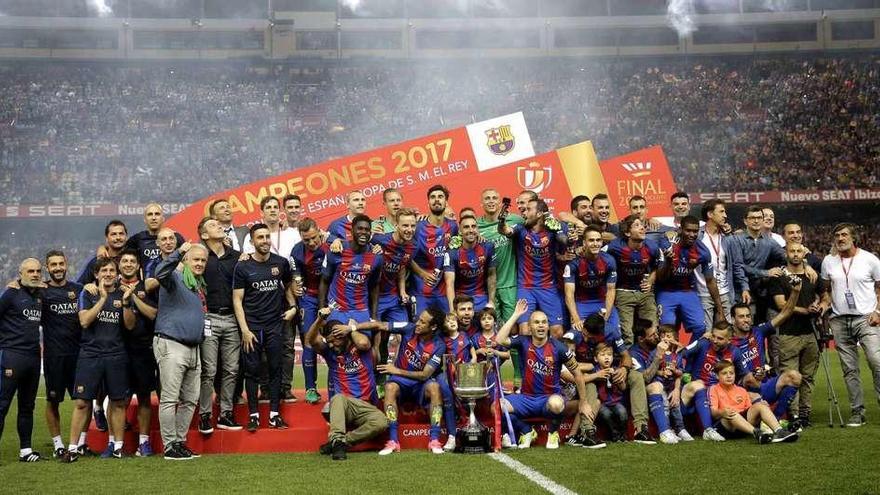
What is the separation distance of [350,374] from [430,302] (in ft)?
3.73

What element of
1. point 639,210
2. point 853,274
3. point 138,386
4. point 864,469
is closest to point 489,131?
point 639,210

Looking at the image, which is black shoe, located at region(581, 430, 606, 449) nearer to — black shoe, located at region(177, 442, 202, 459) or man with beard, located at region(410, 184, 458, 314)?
man with beard, located at region(410, 184, 458, 314)

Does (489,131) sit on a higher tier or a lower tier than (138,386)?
higher

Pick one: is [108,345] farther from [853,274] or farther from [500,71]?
[500,71]

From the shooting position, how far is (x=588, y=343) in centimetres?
885

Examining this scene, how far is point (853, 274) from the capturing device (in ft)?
30.1

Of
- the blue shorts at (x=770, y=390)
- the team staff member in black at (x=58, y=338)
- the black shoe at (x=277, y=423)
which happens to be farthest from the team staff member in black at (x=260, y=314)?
the blue shorts at (x=770, y=390)

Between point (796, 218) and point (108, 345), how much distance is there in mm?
26924

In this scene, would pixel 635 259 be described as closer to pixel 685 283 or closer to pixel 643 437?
pixel 685 283

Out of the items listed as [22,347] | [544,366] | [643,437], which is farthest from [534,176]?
[22,347]

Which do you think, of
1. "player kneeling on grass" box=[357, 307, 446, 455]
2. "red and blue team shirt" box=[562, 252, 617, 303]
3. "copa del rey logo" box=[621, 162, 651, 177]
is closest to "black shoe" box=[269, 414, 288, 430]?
"player kneeling on grass" box=[357, 307, 446, 455]

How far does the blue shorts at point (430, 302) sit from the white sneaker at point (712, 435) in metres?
2.58

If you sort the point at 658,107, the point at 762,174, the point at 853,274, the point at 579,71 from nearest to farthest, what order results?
1. the point at 853,274
2. the point at 762,174
3. the point at 658,107
4. the point at 579,71

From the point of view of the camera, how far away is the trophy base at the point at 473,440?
7969mm
